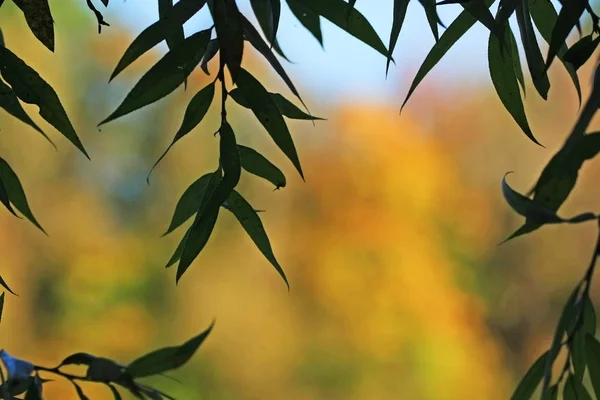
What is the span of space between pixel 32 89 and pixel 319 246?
1.24 meters

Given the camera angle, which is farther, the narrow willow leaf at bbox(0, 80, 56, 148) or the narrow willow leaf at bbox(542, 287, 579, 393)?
the narrow willow leaf at bbox(0, 80, 56, 148)

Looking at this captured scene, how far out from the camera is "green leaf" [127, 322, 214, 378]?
1.55ft

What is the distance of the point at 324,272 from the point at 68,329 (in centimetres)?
63

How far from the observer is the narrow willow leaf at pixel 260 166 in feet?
1.76

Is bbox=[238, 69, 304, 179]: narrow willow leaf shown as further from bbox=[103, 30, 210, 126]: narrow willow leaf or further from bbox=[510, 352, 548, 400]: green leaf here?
bbox=[510, 352, 548, 400]: green leaf

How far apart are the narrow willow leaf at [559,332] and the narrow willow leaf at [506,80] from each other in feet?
0.59

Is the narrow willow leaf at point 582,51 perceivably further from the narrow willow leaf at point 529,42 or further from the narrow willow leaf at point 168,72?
the narrow willow leaf at point 168,72

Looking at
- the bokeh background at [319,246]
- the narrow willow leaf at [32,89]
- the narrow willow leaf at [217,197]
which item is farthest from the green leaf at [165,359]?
the bokeh background at [319,246]

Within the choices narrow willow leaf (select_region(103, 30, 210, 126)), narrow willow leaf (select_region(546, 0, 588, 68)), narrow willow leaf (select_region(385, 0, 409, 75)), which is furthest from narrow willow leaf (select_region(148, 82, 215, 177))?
narrow willow leaf (select_region(546, 0, 588, 68))

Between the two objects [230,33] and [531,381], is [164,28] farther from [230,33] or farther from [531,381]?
[531,381]

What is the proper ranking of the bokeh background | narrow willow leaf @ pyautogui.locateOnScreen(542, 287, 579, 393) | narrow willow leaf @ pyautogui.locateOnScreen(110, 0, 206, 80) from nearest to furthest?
narrow willow leaf @ pyautogui.locateOnScreen(542, 287, 579, 393) < narrow willow leaf @ pyautogui.locateOnScreen(110, 0, 206, 80) < the bokeh background

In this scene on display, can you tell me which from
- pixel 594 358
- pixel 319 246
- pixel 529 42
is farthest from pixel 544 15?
pixel 319 246

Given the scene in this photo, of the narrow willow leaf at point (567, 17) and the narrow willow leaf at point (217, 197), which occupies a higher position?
the narrow willow leaf at point (567, 17)

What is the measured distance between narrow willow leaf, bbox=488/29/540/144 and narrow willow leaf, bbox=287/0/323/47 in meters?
0.14
